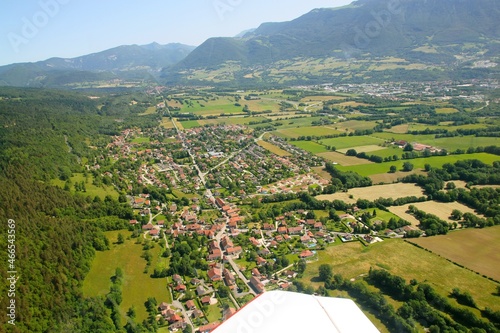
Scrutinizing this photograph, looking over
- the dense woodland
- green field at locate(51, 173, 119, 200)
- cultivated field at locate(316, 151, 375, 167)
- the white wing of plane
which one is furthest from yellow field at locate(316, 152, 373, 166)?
the white wing of plane

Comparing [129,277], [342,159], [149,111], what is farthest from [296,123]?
[129,277]

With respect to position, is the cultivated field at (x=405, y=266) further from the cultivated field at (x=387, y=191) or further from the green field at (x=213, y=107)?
the green field at (x=213, y=107)

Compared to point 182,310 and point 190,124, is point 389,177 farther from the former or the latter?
point 190,124

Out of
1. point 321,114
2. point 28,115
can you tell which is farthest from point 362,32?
point 28,115

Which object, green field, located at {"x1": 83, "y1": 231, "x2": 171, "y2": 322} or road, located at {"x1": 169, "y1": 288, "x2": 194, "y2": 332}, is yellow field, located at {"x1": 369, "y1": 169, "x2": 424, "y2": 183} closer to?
green field, located at {"x1": 83, "y1": 231, "x2": 171, "y2": 322}

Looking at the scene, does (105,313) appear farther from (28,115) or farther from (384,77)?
(384,77)

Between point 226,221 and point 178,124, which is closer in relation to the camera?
point 226,221

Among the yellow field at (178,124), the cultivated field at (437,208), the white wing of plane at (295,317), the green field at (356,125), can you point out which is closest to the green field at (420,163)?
the cultivated field at (437,208)
